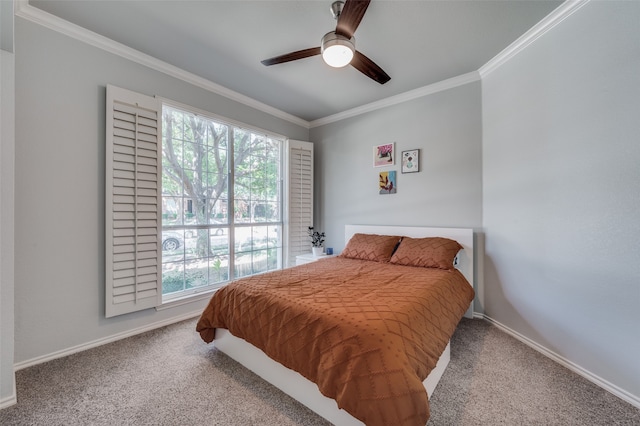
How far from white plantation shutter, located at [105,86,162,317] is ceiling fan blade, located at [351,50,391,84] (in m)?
1.99

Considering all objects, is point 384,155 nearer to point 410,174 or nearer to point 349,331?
point 410,174

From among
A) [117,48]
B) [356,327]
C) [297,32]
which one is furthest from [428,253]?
[117,48]

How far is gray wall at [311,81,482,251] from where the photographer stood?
2.81m

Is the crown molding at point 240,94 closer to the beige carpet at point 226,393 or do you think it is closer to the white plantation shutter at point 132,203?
the white plantation shutter at point 132,203

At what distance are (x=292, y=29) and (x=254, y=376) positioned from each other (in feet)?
8.87

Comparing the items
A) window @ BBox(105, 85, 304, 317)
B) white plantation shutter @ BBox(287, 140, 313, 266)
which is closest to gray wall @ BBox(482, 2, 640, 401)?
white plantation shutter @ BBox(287, 140, 313, 266)

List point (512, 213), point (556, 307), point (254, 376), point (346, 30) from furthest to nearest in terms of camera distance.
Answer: point (512, 213) < point (556, 307) < point (254, 376) < point (346, 30)

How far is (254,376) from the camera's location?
179 centimetres

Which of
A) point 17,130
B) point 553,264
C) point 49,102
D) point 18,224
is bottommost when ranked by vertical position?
point 553,264

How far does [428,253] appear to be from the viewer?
102 inches

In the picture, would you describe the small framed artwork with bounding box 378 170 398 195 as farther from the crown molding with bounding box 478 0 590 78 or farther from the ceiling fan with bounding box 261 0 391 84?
the ceiling fan with bounding box 261 0 391 84

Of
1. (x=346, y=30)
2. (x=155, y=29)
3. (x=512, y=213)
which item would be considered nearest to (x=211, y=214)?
(x=155, y=29)

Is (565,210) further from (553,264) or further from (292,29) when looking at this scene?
(292,29)

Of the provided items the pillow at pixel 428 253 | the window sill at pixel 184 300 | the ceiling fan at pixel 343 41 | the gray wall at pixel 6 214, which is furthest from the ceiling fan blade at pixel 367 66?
the window sill at pixel 184 300
